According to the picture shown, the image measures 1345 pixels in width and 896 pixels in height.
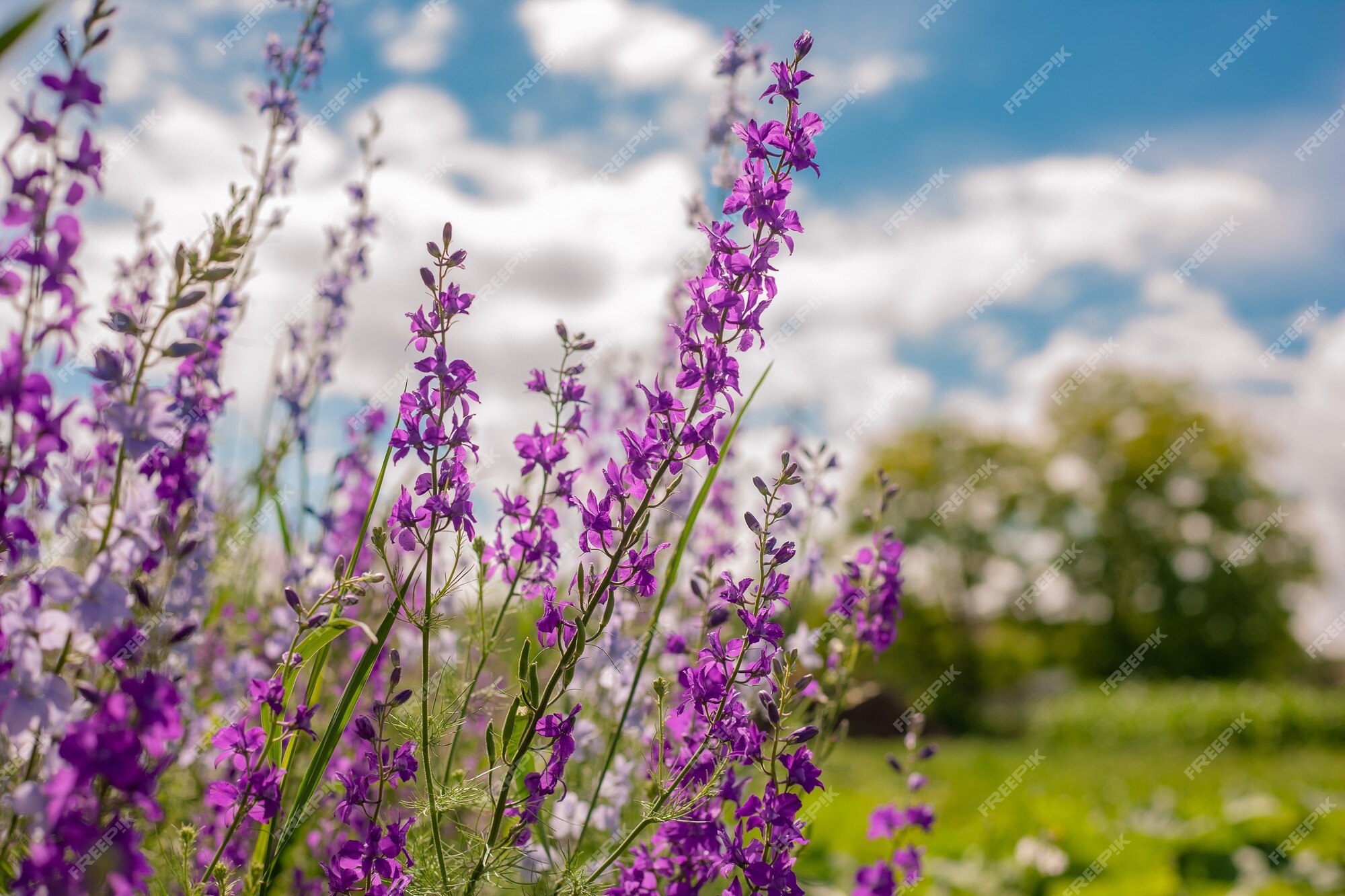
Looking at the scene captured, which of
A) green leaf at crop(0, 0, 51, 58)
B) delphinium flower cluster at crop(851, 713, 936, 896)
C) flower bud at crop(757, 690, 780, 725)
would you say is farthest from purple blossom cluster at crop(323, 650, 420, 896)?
delphinium flower cluster at crop(851, 713, 936, 896)

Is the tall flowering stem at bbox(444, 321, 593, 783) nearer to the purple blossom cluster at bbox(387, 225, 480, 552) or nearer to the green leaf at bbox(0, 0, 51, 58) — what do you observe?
the purple blossom cluster at bbox(387, 225, 480, 552)

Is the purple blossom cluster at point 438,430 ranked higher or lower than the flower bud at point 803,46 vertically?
lower

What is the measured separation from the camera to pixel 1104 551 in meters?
34.4

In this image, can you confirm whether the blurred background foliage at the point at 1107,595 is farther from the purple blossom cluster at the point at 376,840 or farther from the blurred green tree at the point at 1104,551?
the purple blossom cluster at the point at 376,840

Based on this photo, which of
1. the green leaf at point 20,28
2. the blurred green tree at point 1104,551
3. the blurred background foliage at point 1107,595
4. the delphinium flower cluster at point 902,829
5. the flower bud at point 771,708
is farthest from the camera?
the blurred green tree at point 1104,551

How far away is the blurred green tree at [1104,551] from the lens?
107 ft

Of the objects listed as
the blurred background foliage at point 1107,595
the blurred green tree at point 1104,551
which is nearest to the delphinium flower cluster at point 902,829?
the blurred background foliage at point 1107,595

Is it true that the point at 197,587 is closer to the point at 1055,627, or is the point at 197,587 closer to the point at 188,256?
the point at 188,256

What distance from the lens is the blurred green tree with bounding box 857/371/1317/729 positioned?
Answer: 32.7m

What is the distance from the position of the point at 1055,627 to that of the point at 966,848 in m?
33.2

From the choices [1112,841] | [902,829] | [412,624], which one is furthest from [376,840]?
[1112,841]

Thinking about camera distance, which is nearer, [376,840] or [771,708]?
[376,840]

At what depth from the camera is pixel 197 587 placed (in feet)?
7.47

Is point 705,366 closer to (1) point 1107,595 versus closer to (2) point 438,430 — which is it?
(2) point 438,430
